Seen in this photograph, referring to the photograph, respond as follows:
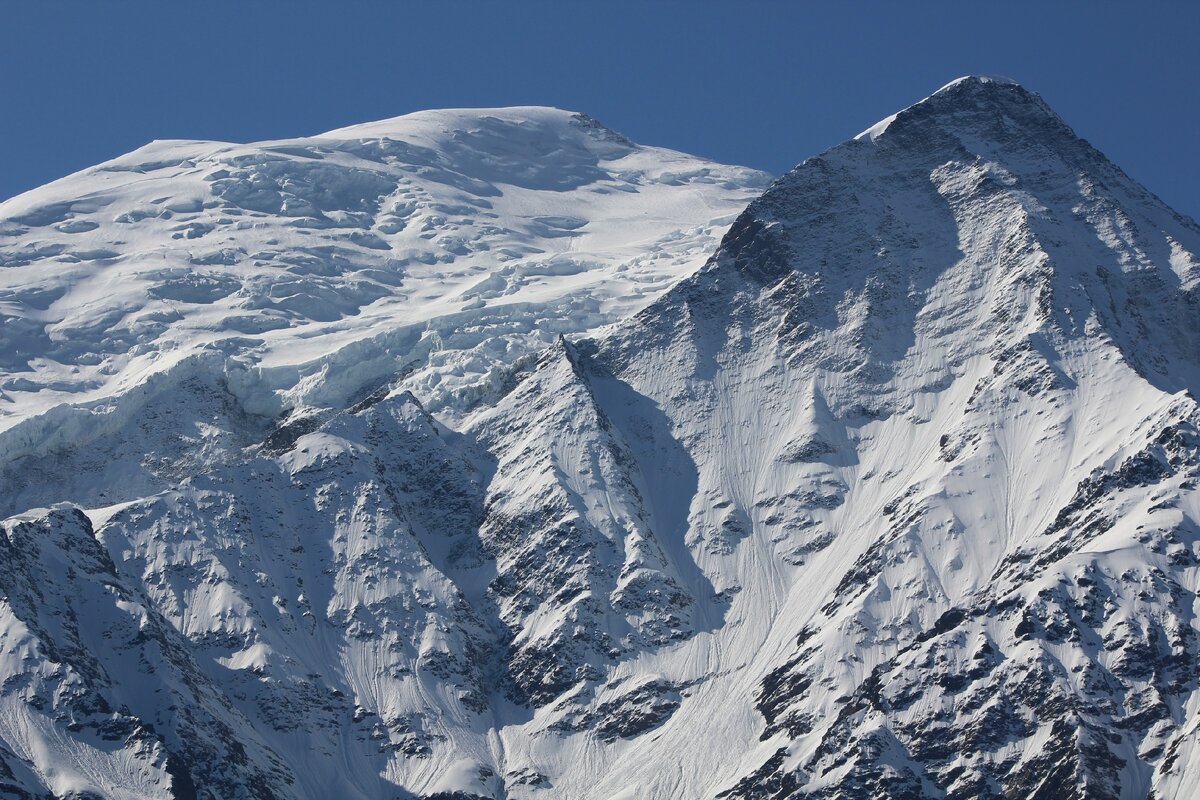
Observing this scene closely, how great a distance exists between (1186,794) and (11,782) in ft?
360

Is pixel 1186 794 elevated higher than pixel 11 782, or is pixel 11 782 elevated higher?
pixel 11 782

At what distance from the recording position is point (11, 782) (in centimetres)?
19750

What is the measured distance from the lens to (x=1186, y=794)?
199000 millimetres
